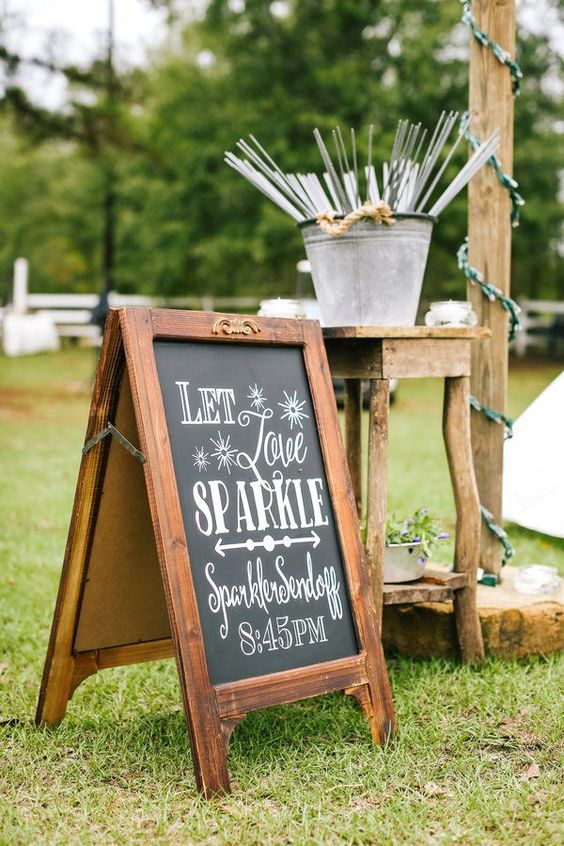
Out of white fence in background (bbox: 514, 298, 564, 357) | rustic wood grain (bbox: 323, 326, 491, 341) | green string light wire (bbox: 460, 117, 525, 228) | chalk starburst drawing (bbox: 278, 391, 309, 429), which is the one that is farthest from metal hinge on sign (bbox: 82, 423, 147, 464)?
white fence in background (bbox: 514, 298, 564, 357)

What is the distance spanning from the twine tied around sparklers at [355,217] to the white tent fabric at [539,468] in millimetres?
2620

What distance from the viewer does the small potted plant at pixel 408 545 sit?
3213mm

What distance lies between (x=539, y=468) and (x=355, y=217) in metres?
2.79

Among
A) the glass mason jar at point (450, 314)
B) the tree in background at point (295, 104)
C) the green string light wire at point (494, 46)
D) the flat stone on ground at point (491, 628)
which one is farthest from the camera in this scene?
the tree in background at point (295, 104)

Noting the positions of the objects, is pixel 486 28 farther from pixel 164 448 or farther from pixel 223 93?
pixel 223 93

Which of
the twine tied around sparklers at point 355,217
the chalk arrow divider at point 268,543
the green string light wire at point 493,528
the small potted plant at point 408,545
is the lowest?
the green string light wire at point 493,528

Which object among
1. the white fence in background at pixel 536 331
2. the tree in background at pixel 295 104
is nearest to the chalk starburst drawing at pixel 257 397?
the tree in background at pixel 295 104

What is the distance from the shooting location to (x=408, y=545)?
10.5ft

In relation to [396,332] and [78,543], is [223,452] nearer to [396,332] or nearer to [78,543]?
[78,543]

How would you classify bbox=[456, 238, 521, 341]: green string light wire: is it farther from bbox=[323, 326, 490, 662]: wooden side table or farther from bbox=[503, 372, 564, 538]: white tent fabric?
bbox=[503, 372, 564, 538]: white tent fabric

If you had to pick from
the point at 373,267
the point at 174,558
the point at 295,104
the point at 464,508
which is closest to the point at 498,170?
the point at 373,267

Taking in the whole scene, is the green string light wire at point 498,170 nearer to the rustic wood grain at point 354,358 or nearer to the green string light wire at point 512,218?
the green string light wire at point 512,218

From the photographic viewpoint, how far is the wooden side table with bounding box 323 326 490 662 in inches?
117

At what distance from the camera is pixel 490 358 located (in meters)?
3.58
